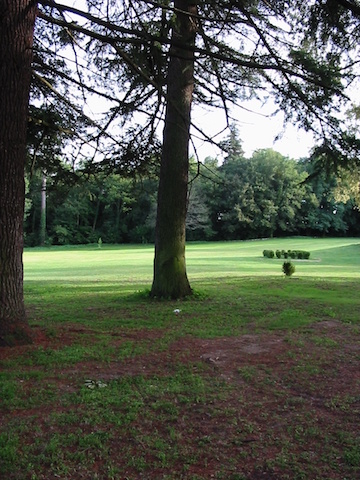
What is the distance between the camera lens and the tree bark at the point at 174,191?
10.1m

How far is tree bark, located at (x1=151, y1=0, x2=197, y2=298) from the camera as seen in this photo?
10.1 meters

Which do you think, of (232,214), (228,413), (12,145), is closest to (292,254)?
(12,145)

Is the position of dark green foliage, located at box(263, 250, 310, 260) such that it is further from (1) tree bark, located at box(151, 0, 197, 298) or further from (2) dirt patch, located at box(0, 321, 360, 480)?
(2) dirt patch, located at box(0, 321, 360, 480)

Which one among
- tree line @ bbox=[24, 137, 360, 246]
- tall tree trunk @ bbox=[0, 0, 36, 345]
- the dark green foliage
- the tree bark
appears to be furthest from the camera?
tree line @ bbox=[24, 137, 360, 246]

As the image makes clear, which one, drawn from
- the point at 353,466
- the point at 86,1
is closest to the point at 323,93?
the point at 86,1

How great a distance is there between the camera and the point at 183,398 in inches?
165

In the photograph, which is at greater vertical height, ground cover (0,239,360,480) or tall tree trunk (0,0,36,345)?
tall tree trunk (0,0,36,345)

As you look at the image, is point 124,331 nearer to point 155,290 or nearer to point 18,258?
point 18,258

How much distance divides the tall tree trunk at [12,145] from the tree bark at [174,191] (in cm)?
483

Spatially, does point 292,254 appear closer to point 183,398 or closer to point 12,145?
point 12,145

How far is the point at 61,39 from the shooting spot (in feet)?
25.4

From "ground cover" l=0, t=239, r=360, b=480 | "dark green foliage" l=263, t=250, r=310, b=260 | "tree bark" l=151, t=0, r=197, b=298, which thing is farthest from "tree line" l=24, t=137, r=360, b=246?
"ground cover" l=0, t=239, r=360, b=480

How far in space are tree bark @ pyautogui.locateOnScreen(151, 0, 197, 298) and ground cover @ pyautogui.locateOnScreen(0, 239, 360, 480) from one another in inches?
85.6

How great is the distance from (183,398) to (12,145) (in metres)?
3.63
